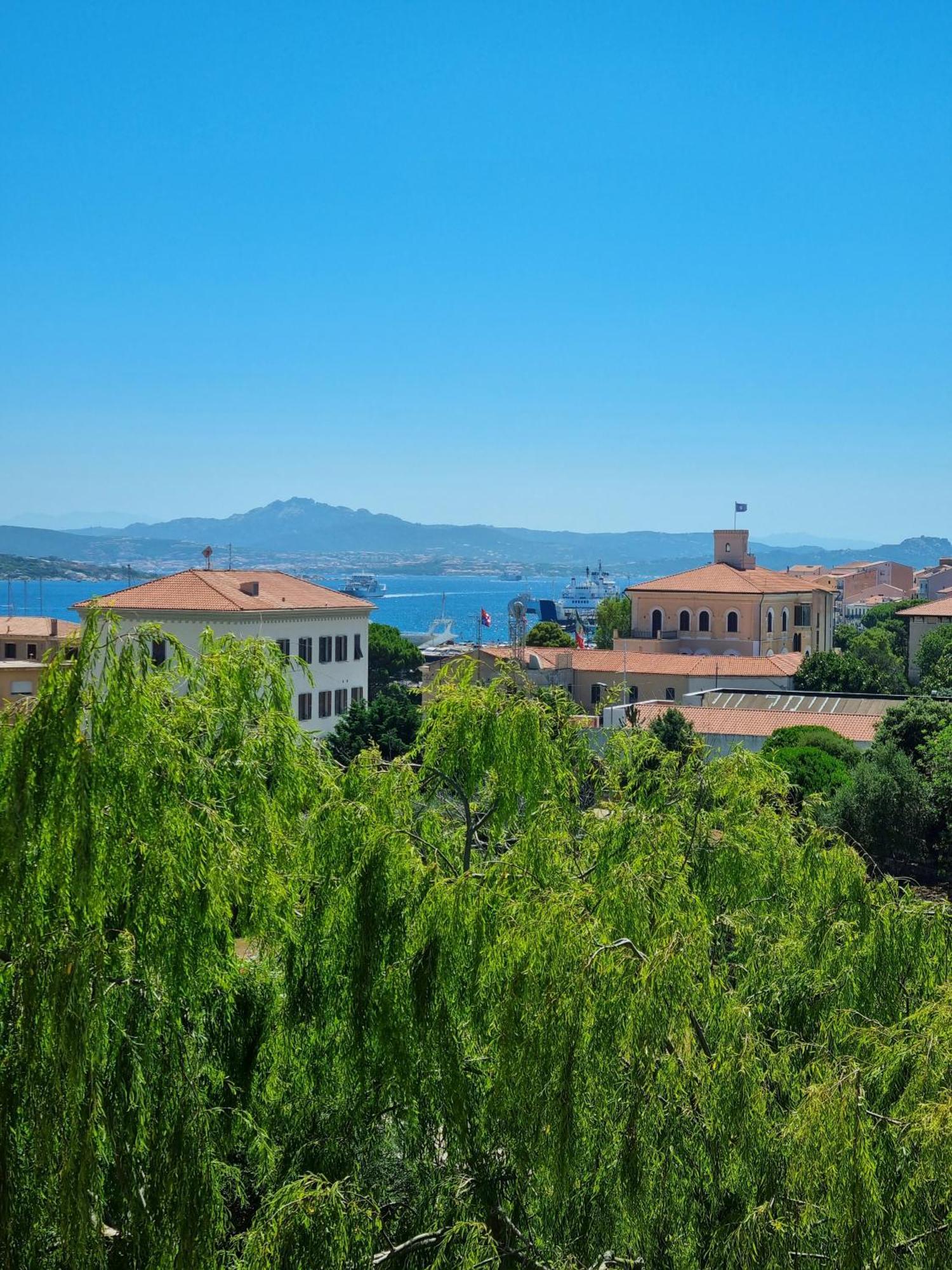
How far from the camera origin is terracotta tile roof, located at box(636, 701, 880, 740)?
5078 cm

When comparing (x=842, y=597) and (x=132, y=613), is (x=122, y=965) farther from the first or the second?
(x=842, y=597)

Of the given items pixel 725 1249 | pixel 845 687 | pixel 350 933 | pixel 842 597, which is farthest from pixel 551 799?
pixel 842 597

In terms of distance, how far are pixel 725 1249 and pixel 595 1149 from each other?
2.92 feet

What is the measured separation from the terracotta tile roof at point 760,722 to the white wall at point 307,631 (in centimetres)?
1134

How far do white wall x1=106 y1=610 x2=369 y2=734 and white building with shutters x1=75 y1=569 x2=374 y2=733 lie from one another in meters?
0.04

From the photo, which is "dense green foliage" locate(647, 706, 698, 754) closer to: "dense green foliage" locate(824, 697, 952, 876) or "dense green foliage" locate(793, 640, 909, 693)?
"dense green foliage" locate(824, 697, 952, 876)

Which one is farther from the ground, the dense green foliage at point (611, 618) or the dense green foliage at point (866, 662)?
the dense green foliage at point (611, 618)

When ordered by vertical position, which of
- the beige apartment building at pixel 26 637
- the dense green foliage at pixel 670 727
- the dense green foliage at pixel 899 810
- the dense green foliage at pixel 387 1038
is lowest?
the dense green foliage at pixel 899 810

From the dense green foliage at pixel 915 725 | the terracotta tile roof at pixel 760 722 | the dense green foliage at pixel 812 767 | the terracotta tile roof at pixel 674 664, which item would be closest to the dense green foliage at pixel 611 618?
the terracotta tile roof at pixel 674 664

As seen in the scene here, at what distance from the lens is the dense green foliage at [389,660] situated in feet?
261

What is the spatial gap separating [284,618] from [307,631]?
186 cm

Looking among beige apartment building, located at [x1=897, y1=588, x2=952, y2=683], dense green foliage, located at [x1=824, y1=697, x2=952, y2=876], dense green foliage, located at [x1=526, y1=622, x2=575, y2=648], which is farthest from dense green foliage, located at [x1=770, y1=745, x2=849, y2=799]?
dense green foliage, located at [x1=526, y1=622, x2=575, y2=648]

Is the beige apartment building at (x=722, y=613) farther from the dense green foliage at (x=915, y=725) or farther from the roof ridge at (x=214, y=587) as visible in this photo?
the roof ridge at (x=214, y=587)

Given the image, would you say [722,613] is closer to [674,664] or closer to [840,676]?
[674,664]
